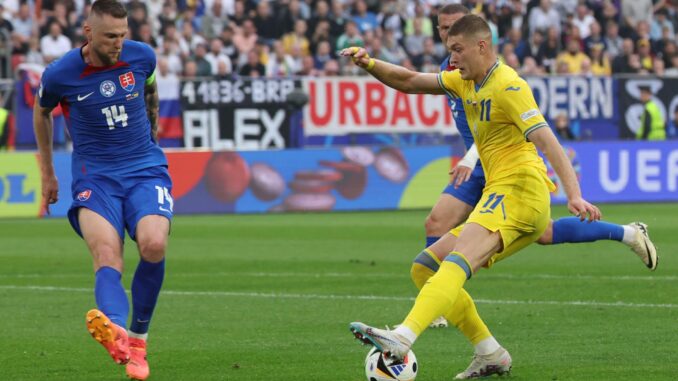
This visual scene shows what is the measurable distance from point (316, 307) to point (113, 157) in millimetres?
3605

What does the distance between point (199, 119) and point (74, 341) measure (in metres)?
14.0

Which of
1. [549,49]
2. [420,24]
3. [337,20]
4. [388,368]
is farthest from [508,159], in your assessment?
[549,49]

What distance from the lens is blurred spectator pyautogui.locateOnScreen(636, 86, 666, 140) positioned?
2575 centimetres

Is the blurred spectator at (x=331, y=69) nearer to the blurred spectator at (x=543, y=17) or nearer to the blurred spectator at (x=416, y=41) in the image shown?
the blurred spectator at (x=416, y=41)

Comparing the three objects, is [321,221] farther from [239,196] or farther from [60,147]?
[60,147]

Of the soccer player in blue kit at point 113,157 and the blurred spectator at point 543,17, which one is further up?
the soccer player in blue kit at point 113,157

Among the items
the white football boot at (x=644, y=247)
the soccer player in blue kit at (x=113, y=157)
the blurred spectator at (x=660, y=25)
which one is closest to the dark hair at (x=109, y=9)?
the soccer player in blue kit at (x=113, y=157)

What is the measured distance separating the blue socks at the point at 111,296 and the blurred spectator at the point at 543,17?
23.6 metres

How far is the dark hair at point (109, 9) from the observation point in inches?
313

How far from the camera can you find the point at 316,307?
450 inches

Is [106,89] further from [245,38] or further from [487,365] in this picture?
[245,38]

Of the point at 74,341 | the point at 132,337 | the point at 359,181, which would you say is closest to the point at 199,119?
the point at 359,181

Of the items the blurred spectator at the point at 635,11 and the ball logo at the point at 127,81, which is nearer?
the ball logo at the point at 127,81

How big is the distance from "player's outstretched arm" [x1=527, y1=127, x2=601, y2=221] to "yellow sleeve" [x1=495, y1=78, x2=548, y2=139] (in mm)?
50
